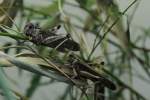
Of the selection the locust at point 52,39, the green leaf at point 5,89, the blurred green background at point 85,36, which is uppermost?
the green leaf at point 5,89

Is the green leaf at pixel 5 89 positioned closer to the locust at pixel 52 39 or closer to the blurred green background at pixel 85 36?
the blurred green background at pixel 85 36

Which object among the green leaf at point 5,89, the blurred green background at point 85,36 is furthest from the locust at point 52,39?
the green leaf at point 5,89

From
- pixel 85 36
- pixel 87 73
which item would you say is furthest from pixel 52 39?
pixel 85 36

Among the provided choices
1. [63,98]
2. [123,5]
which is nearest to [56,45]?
[63,98]

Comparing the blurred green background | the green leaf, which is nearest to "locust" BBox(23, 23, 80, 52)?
the blurred green background

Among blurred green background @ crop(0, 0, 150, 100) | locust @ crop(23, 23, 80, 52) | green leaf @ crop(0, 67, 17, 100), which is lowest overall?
blurred green background @ crop(0, 0, 150, 100)

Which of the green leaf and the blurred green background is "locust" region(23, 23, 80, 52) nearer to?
the blurred green background

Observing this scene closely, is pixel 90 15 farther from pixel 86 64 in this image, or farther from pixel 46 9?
pixel 86 64

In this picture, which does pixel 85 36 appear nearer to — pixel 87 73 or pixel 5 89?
pixel 87 73
